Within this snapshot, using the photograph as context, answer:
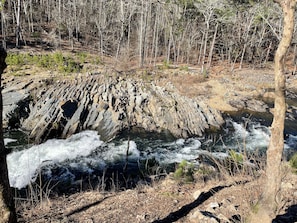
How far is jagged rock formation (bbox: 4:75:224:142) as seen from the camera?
15.4m

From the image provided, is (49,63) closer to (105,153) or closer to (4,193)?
(105,153)

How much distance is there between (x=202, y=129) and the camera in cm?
1617

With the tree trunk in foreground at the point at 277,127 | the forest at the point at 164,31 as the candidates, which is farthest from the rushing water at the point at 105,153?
the forest at the point at 164,31

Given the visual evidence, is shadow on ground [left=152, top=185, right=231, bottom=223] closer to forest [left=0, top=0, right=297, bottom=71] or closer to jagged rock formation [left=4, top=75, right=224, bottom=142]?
jagged rock formation [left=4, top=75, right=224, bottom=142]

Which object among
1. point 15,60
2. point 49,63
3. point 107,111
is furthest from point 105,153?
point 15,60

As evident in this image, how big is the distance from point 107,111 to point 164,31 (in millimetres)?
24081

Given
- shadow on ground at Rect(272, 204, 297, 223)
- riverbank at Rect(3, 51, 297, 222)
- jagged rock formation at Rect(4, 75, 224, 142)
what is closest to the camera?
shadow on ground at Rect(272, 204, 297, 223)

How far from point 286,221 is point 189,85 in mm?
19503

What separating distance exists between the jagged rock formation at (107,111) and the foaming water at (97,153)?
0.79 metres

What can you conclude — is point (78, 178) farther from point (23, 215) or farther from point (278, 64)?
point (278, 64)

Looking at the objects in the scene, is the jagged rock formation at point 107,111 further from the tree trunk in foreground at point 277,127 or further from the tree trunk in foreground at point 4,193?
the tree trunk in foreground at point 277,127

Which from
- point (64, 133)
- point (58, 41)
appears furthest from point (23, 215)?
point (58, 41)

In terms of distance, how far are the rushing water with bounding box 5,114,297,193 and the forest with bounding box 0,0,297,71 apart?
50.3ft

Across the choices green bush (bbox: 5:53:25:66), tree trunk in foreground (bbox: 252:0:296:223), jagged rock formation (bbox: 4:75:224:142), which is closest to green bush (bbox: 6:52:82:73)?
green bush (bbox: 5:53:25:66)
